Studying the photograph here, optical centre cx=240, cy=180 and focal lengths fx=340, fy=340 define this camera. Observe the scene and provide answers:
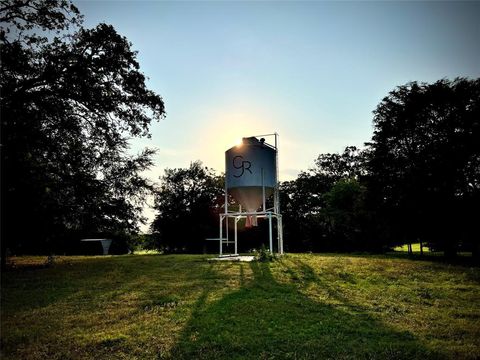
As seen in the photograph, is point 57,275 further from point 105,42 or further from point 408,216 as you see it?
point 408,216

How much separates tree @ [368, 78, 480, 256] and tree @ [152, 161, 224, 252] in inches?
1024

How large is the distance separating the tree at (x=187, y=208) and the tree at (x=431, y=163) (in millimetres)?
26011

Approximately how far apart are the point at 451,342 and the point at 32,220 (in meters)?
16.2

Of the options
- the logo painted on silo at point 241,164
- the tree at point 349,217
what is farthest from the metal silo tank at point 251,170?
the tree at point 349,217

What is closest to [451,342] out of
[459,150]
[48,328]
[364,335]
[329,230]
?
[364,335]

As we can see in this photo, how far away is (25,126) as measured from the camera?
15008mm

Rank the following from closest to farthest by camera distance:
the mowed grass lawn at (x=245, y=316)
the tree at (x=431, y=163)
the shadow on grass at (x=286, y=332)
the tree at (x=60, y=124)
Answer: the shadow on grass at (x=286, y=332)
the mowed grass lawn at (x=245, y=316)
the tree at (x=60, y=124)
the tree at (x=431, y=163)

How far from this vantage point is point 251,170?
18.9 metres

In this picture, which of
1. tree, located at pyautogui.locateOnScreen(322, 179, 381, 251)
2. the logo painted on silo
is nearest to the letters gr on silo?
the logo painted on silo

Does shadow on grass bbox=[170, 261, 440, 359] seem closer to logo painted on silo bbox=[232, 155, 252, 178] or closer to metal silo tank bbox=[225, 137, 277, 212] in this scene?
metal silo tank bbox=[225, 137, 277, 212]

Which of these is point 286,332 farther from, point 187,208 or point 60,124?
point 187,208

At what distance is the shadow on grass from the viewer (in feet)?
20.5

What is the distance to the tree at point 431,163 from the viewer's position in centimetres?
2395

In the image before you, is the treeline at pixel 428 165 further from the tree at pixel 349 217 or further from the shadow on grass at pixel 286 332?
the shadow on grass at pixel 286 332
